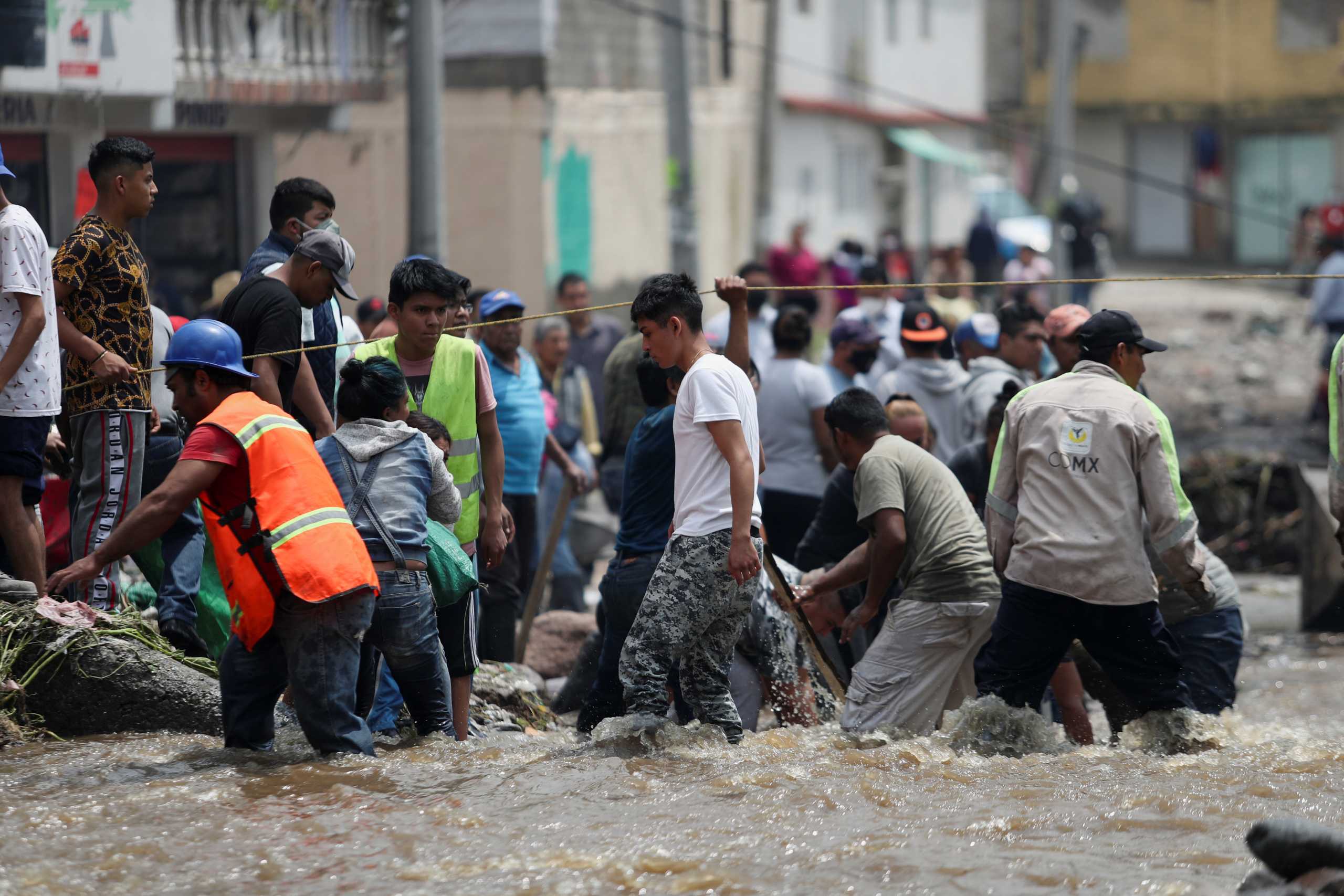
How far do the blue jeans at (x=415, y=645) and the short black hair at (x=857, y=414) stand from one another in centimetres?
182

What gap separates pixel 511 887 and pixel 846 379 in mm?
5119

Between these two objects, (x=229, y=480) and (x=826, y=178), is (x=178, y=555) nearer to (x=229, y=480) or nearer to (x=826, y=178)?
(x=229, y=480)

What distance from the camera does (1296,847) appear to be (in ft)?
13.6

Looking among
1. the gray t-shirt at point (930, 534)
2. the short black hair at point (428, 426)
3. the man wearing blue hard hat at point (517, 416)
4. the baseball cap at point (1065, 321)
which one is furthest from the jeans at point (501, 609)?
the baseball cap at point (1065, 321)

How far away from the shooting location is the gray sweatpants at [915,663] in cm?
657

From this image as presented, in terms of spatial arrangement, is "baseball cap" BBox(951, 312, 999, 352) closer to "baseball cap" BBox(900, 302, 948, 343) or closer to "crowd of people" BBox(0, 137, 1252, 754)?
"baseball cap" BBox(900, 302, 948, 343)

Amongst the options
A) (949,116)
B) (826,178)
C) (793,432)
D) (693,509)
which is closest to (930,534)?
(693,509)

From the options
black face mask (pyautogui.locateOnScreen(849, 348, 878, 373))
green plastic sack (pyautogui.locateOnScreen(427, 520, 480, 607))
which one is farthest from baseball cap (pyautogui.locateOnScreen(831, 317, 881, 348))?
green plastic sack (pyautogui.locateOnScreen(427, 520, 480, 607))

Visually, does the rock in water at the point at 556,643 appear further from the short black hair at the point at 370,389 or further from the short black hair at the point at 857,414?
the short black hair at the point at 370,389

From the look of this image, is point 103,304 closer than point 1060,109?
Yes

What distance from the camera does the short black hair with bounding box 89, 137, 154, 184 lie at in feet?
20.4

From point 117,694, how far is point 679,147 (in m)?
9.15

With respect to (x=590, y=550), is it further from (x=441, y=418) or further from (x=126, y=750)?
(x=126, y=750)

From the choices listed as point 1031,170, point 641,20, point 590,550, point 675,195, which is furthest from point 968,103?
point 590,550
